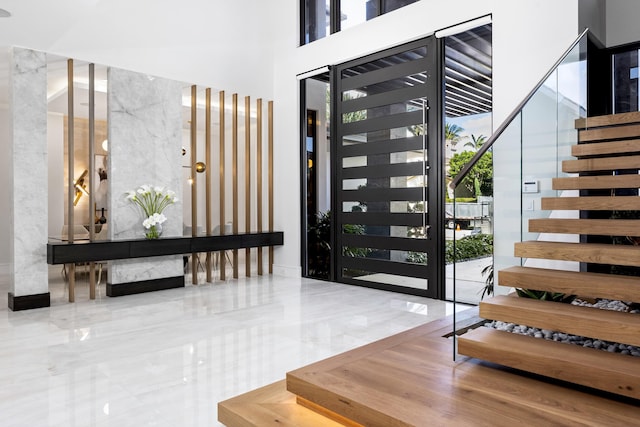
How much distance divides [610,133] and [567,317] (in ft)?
Answer: 8.05

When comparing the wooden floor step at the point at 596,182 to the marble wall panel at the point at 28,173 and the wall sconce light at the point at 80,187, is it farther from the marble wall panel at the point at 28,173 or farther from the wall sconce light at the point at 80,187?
the wall sconce light at the point at 80,187

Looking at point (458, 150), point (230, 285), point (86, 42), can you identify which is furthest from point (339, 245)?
point (86, 42)

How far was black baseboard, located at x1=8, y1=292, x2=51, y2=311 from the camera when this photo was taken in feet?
16.4

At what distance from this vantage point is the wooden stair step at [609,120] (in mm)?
4156

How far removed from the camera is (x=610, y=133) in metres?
4.14

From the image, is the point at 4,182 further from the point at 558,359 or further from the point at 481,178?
the point at 558,359

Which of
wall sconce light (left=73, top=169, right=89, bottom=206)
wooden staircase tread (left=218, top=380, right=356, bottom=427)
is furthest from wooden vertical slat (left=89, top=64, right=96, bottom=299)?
wall sconce light (left=73, top=169, right=89, bottom=206)

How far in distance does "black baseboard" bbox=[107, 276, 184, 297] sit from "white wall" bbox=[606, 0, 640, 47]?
5.99m

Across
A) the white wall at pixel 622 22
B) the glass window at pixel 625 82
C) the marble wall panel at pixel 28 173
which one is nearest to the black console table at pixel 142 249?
the marble wall panel at pixel 28 173

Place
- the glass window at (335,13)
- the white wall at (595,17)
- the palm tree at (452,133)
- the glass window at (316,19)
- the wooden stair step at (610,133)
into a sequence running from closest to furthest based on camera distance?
1. the wooden stair step at (610,133)
2. the white wall at (595,17)
3. the palm tree at (452,133)
4. the glass window at (335,13)
5. the glass window at (316,19)

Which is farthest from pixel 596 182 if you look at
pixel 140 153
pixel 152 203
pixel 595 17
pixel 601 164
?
pixel 140 153

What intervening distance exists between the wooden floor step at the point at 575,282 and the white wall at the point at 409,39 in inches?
93.2

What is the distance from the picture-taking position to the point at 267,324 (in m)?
4.32

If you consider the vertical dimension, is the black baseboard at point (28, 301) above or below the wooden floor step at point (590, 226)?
below
